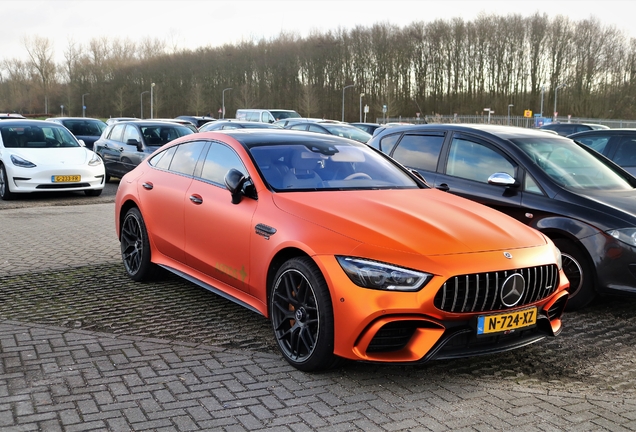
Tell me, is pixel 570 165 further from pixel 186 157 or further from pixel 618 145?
pixel 618 145

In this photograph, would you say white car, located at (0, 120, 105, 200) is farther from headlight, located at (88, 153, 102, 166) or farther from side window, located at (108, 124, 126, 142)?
side window, located at (108, 124, 126, 142)

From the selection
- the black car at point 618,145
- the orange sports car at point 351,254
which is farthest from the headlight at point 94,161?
the black car at point 618,145

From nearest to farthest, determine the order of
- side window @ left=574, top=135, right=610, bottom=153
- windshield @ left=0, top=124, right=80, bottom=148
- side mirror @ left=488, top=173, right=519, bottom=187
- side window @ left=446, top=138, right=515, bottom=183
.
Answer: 1. side mirror @ left=488, top=173, right=519, bottom=187
2. side window @ left=446, top=138, right=515, bottom=183
3. side window @ left=574, top=135, right=610, bottom=153
4. windshield @ left=0, top=124, right=80, bottom=148

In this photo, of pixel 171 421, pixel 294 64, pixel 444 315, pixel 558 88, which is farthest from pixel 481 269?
pixel 294 64

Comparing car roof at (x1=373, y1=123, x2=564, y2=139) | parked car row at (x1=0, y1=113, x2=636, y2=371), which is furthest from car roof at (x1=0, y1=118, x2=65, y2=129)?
car roof at (x1=373, y1=123, x2=564, y2=139)

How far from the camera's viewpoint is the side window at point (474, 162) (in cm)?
686

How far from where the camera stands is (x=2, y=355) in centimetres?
458

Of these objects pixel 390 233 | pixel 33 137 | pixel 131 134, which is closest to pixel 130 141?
pixel 131 134

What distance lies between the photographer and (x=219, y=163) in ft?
18.4

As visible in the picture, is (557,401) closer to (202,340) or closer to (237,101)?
(202,340)

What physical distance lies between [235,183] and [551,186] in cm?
309

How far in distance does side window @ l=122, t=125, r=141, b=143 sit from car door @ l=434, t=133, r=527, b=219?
33.1 ft

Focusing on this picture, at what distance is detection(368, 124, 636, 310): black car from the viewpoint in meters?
5.77

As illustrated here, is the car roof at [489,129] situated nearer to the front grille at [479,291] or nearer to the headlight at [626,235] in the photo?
the headlight at [626,235]
